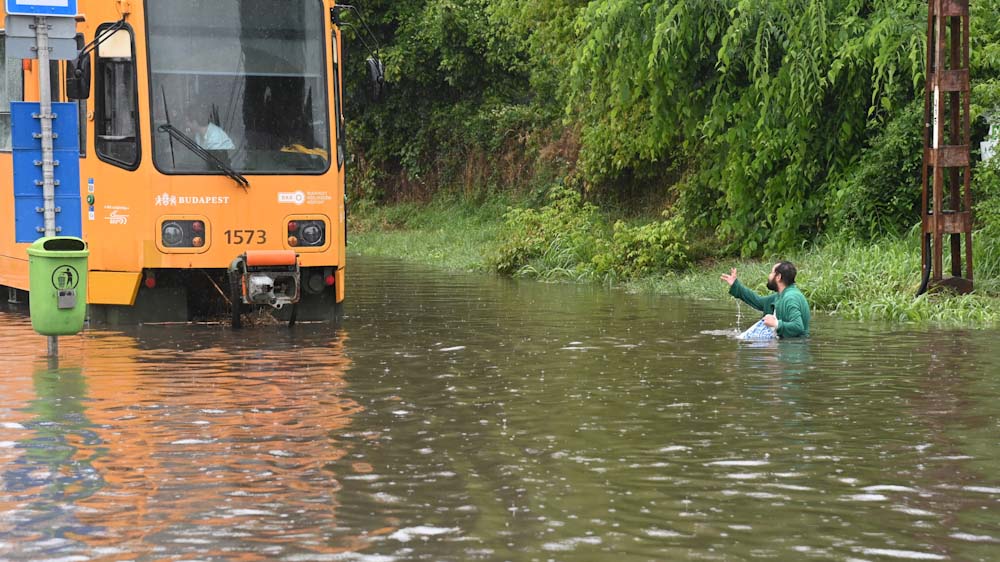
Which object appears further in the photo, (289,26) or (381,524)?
(289,26)

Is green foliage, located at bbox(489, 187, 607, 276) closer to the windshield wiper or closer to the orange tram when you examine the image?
the orange tram

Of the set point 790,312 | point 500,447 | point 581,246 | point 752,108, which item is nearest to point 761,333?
point 790,312

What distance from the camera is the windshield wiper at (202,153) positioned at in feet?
49.6

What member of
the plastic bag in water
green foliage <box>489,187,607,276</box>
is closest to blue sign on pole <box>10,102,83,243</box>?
the plastic bag in water

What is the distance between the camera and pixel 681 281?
2234 centimetres

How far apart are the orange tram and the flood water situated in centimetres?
65

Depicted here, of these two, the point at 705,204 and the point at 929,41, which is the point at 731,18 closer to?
the point at 705,204

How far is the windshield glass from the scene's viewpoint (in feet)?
49.6

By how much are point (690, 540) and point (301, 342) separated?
8.42m

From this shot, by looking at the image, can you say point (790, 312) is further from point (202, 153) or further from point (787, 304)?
point (202, 153)

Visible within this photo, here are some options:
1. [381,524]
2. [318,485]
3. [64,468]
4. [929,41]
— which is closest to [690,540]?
[381,524]

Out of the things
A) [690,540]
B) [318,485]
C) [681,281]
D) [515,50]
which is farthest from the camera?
[515,50]

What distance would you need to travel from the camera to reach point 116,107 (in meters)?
15.1

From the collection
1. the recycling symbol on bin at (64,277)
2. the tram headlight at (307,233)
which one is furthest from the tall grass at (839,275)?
the recycling symbol on bin at (64,277)
